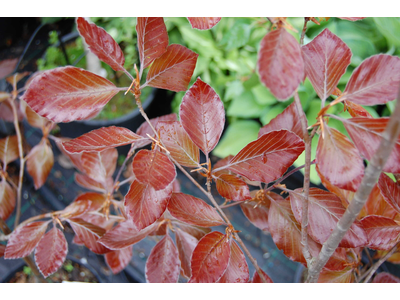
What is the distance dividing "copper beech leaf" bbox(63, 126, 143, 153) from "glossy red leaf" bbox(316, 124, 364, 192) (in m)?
0.25

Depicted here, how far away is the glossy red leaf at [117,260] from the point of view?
669mm

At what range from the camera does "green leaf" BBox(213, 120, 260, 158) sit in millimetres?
1516

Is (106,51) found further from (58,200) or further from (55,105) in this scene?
(58,200)

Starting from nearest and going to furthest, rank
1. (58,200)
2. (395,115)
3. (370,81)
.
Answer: (395,115) < (370,81) < (58,200)

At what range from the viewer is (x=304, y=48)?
1.28 ft

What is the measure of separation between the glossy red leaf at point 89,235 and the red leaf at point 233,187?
11.3 inches

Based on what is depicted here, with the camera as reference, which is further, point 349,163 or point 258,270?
point 258,270

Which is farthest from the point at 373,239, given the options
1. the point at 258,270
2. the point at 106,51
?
the point at 106,51

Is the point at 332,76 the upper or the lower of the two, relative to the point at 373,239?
upper

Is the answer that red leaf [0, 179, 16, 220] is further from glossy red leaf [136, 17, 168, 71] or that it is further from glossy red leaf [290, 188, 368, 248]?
glossy red leaf [290, 188, 368, 248]

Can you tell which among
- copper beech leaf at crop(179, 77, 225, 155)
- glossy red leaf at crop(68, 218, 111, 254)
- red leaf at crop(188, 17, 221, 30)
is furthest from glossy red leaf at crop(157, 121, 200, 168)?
glossy red leaf at crop(68, 218, 111, 254)

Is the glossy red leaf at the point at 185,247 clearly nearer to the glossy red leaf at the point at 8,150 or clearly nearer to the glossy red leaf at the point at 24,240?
the glossy red leaf at the point at 24,240
